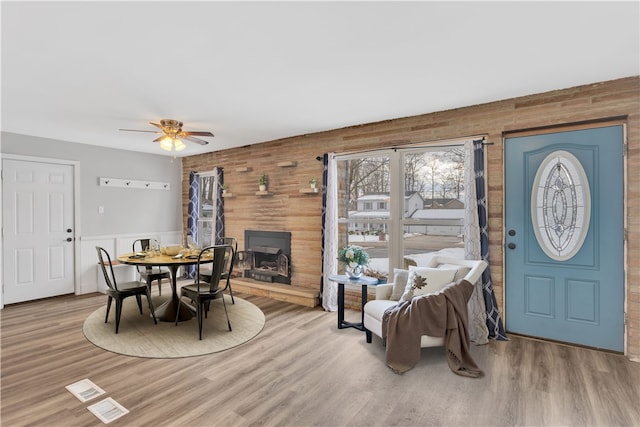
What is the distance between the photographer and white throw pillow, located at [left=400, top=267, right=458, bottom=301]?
9.92 feet

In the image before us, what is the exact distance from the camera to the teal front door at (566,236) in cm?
296

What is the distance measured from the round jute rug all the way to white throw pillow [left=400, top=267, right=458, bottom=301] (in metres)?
1.64

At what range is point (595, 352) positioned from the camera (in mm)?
3012

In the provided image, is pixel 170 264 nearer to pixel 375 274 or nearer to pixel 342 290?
pixel 342 290

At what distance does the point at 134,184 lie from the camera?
5930 millimetres

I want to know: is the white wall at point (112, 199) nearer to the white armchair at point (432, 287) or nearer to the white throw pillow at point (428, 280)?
the white armchair at point (432, 287)

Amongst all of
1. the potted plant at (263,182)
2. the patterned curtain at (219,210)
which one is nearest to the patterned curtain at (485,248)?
the potted plant at (263,182)

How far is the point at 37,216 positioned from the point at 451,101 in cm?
566

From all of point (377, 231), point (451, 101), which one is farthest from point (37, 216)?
point (451, 101)

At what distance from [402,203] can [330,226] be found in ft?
3.22

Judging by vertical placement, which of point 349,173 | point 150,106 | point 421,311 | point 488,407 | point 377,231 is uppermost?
point 150,106

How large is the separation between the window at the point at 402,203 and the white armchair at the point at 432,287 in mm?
494

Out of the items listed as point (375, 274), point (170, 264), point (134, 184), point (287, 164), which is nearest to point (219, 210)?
point (134, 184)

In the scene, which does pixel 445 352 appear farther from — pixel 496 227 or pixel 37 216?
pixel 37 216
